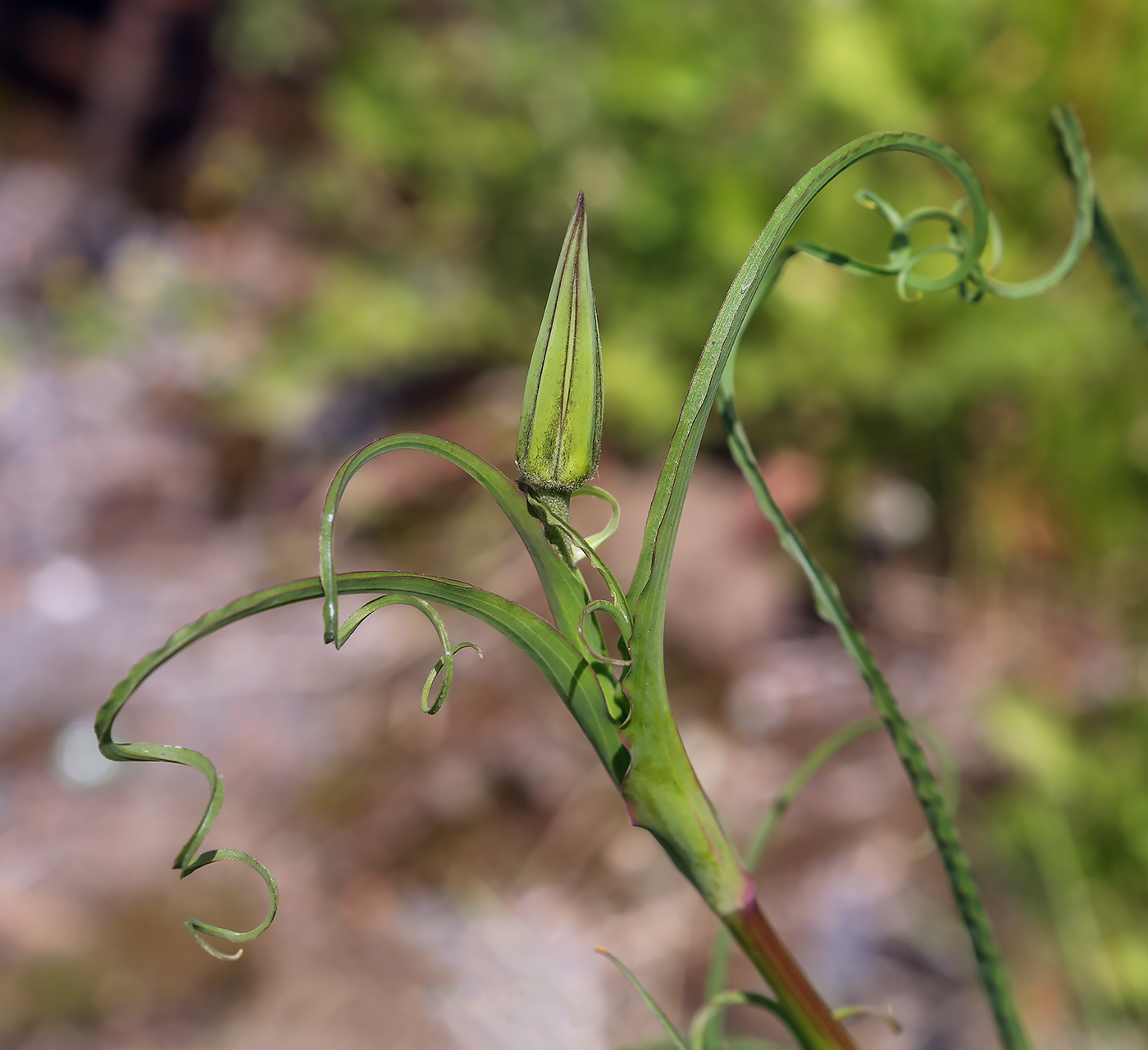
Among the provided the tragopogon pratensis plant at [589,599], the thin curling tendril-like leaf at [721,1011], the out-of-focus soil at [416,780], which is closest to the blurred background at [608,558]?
the out-of-focus soil at [416,780]

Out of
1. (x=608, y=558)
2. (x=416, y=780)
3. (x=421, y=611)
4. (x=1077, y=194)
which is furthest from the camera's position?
(x=608, y=558)

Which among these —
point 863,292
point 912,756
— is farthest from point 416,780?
point 912,756

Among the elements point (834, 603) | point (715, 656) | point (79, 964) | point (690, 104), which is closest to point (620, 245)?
point (690, 104)

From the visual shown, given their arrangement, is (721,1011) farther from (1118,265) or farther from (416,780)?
(416,780)

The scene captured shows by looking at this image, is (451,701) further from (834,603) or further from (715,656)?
(834,603)

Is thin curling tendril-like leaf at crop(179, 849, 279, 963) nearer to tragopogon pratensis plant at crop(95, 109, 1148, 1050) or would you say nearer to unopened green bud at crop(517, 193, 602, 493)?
tragopogon pratensis plant at crop(95, 109, 1148, 1050)
